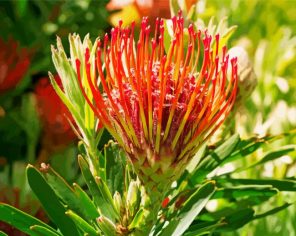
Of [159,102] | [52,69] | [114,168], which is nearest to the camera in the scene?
[159,102]

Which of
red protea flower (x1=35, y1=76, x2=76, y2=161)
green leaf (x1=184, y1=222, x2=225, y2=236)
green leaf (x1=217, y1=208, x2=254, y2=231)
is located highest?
red protea flower (x1=35, y1=76, x2=76, y2=161)

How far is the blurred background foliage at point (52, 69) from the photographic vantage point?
94cm

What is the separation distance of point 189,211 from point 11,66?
1.97ft

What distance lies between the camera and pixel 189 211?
22.2 inches

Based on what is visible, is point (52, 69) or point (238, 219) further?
point (52, 69)

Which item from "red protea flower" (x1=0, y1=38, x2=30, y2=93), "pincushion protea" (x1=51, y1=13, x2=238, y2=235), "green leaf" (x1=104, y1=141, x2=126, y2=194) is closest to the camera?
"pincushion protea" (x1=51, y1=13, x2=238, y2=235)

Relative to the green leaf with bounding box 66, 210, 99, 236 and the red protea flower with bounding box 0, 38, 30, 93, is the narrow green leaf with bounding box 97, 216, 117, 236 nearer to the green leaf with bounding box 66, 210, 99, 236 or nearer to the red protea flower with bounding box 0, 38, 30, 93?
the green leaf with bounding box 66, 210, 99, 236

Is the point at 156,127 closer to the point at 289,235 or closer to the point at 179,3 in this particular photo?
the point at 179,3

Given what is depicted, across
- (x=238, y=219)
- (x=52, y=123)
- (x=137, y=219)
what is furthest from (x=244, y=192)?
(x=52, y=123)

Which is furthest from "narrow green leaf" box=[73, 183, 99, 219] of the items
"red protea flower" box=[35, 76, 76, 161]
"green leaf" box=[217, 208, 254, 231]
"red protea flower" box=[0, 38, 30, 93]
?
"red protea flower" box=[0, 38, 30, 93]

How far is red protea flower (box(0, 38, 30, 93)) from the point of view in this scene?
1.06 meters

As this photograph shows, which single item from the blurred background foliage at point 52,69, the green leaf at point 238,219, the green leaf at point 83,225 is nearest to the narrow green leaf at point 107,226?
the green leaf at point 83,225

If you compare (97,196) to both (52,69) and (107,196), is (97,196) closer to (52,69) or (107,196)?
(107,196)

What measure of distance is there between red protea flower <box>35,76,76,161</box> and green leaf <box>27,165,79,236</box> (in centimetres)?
38
